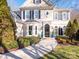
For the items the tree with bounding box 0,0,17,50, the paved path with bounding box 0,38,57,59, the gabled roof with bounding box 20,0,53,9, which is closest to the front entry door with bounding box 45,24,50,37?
the gabled roof with bounding box 20,0,53,9

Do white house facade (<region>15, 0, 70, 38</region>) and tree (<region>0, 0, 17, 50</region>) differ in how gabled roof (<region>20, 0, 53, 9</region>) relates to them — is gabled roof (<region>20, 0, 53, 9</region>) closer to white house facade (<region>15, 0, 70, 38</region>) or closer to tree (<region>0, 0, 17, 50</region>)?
white house facade (<region>15, 0, 70, 38</region>)

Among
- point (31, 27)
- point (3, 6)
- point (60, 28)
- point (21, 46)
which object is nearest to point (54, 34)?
point (60, 28)

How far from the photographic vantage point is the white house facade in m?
41.2

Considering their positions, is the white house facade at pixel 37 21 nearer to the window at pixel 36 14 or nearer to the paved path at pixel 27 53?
the window at pixel 36 14

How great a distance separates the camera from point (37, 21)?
41.0 m

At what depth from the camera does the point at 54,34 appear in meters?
42.0

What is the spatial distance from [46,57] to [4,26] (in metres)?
6.00

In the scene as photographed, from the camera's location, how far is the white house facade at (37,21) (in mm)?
41250

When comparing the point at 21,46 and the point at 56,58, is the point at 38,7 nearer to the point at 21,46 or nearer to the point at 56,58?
the point at 21,46

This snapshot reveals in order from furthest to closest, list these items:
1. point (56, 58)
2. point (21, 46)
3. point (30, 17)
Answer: point (30, 17) → point (21, 46) → point (56, 58)

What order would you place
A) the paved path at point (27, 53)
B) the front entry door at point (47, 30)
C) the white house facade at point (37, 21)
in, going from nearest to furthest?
the paved path at point (27, 53) → the white house facade at point (37, 21) → the front entry door at point (47, 30)

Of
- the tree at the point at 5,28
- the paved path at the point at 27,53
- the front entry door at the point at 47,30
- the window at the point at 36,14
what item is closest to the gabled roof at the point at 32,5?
the window at the point at 36,14

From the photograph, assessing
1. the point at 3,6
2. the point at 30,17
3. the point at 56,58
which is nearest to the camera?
the point at 56,58

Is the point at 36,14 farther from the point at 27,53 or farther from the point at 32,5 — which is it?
the point at 27,53
